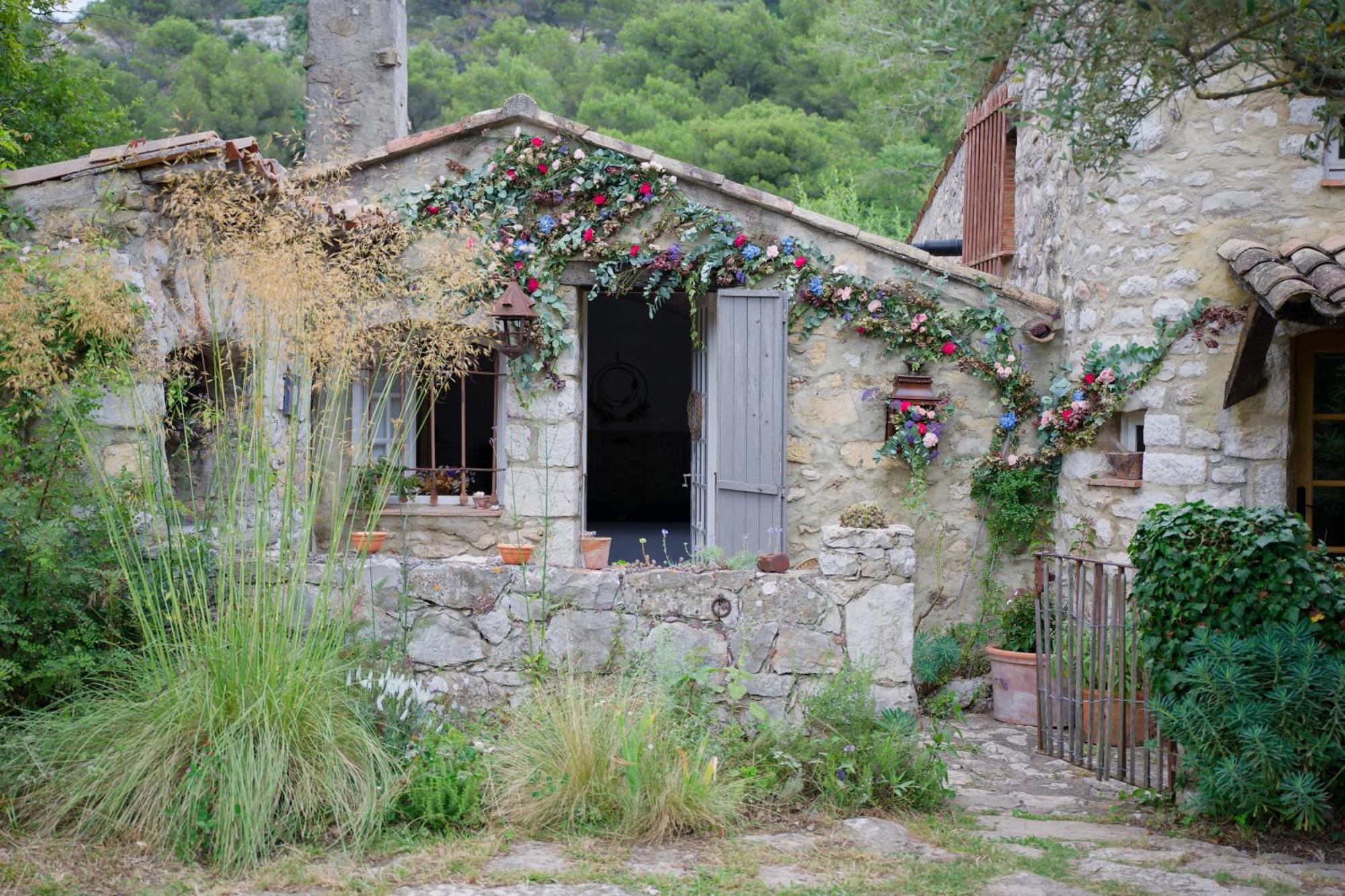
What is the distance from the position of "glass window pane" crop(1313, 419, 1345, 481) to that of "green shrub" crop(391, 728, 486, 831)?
15.7 ft

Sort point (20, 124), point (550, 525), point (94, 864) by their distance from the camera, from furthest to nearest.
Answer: point (20, 124) < point (550, 525) < point (94, 864)

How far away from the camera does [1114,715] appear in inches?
224

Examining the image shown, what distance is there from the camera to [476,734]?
454cm

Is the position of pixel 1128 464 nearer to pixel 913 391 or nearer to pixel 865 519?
pixel 913 391

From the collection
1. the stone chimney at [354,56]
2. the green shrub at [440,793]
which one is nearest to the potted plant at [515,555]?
the green shrub at [440,793]

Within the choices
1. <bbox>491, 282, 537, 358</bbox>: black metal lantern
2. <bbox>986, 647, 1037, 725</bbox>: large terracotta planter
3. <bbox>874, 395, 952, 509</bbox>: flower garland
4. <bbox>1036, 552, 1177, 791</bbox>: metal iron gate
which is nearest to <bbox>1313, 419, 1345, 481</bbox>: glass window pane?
<bbox>1036, 552, 1177, 791</bbox>: metal iron gate

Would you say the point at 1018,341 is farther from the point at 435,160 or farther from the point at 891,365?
the point at 435,160

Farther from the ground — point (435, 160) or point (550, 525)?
point (435, 160)

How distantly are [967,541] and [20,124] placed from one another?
780 cm

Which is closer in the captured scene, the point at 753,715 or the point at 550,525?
the point at 753,715

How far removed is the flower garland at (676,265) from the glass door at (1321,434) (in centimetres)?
134

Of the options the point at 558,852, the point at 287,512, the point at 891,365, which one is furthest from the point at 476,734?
the point at 891,365

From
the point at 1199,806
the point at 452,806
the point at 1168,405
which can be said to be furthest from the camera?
the point at 1168,405

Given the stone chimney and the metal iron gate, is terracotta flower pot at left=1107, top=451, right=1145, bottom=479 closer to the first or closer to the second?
the metal iron gate
